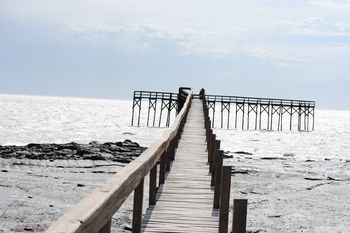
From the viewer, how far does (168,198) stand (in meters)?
8.27

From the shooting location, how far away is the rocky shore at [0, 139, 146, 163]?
79.0ft

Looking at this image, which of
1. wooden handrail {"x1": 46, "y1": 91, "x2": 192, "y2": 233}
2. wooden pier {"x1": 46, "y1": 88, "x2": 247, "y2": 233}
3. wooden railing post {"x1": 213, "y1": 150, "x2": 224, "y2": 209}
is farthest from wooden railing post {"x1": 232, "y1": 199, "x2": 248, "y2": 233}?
wooden railing post {"x1": 213, "y1": 150, "x2": 224, "y2": 209}

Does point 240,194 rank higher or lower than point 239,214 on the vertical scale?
lower

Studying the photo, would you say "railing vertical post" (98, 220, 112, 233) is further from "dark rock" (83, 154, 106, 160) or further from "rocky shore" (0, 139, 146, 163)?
"dark rock" (83, 154, 106, 160)

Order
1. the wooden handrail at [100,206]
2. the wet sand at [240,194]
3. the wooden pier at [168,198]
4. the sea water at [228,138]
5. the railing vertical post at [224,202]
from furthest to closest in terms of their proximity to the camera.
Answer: the sea water at [228,138], the wet sand at [240,194], the railing vertical post at [224,202], the wooden pier at [168,198], the wooden handrail at [100,206]

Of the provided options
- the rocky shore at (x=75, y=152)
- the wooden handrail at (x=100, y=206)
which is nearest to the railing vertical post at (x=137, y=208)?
the wooden handrail at (x=100, y=206)

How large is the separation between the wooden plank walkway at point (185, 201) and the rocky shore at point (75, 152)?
11405 mm

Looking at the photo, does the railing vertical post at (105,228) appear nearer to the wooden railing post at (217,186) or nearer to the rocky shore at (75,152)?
the wooden railing post at (217,186)

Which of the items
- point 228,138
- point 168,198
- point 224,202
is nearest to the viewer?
point 224,202

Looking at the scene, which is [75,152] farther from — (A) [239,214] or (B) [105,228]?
(A) [239,214]

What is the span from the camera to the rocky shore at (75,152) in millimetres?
24094

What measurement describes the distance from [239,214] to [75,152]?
22075 millimetres

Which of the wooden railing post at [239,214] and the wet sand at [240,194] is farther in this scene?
the wet sand at [240,194]

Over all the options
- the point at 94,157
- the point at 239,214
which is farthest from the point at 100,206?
the point at 94,157
